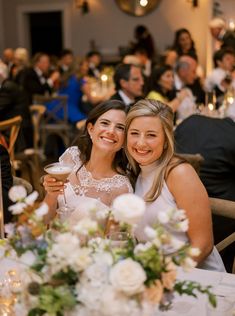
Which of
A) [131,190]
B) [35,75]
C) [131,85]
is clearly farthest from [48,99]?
[131,190]

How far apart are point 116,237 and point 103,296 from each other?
330 millimetres

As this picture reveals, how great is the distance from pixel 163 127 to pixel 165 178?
207mm

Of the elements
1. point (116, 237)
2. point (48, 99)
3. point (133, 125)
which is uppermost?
point (133, 125)

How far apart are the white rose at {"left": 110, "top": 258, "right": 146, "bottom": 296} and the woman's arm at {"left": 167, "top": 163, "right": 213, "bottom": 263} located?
97 cm

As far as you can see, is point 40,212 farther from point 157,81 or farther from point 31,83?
point 31,83

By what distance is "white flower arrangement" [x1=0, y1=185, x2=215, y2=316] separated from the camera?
98 centimetres

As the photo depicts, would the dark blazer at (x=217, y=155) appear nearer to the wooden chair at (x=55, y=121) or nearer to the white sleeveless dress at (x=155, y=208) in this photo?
the white sleeveless dress at (x=155, y=208)

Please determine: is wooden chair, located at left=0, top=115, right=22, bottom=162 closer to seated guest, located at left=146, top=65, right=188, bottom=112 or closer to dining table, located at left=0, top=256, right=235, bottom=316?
seated guest, located at left=146, top=65, right=188, bottom=112

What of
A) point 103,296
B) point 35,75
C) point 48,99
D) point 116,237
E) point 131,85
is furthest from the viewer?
point 35,75

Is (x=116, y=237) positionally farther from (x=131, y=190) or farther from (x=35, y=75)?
(x=35, y=75)

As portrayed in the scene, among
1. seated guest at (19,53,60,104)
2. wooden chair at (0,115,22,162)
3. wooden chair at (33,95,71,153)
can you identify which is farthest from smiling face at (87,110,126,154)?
seated guest at (19,53,60,104)

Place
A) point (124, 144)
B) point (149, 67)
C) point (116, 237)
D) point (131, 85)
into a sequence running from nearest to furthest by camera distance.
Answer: point (116, 237), point (124, 144), point (131, 85), point (149, 67)

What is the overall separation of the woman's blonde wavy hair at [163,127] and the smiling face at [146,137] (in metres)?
0.02

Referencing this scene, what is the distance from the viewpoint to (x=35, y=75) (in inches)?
279
